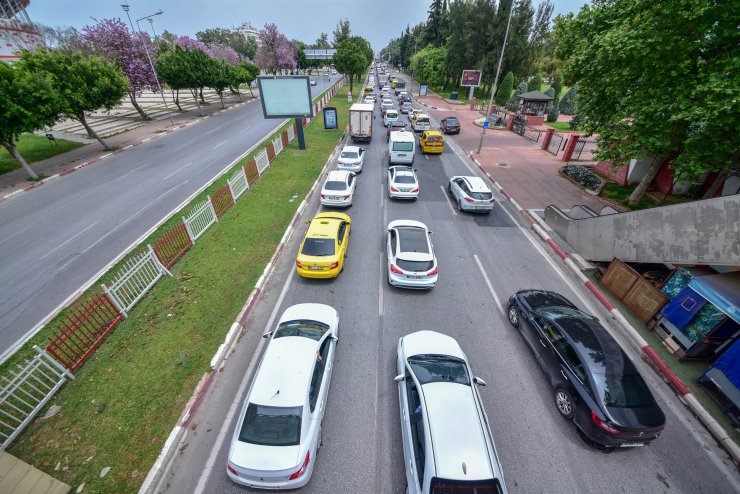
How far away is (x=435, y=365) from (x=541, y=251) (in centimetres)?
865

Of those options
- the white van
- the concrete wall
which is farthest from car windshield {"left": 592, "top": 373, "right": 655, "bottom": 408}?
the white van

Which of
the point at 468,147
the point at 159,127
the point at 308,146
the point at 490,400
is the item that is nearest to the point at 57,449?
Answer: the point at 490,400

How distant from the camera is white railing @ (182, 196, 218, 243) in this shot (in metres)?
11.6

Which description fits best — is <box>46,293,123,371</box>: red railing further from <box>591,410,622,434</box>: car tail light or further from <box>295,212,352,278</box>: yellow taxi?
<box>591,410,622,434</box>: car tail light

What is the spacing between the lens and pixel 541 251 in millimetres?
12031

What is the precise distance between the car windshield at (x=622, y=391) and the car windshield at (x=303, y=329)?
592 cm

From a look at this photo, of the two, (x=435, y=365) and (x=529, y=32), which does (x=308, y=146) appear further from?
(x=529, y=32)

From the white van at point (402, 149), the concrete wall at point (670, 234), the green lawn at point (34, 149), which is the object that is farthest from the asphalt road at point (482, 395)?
the green lawn at point (34, 149)

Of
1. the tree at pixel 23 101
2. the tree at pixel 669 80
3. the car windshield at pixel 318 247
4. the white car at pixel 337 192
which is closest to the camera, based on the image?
the tree at pixel 669 80

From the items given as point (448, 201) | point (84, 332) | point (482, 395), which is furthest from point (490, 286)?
point (84, 332)

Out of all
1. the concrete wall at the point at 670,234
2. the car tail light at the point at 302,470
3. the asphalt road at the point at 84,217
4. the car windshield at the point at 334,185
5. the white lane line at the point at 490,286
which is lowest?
the asphalt road at the point at 84,217

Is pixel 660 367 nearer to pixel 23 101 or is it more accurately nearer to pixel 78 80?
pixel 23 101

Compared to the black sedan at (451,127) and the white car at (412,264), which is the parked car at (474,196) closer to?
the white car at (412,264)

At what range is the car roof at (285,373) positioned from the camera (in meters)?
5.25
